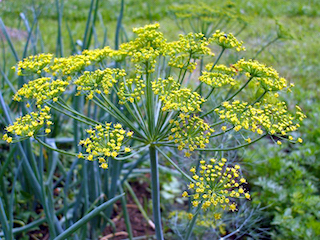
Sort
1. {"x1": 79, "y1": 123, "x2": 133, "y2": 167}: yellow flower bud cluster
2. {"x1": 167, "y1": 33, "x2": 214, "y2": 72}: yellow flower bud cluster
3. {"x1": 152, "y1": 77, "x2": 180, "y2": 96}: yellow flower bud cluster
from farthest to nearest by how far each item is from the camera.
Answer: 1. {"x1": 167, "y1": 33, "x2": 214, "y2": 72}: yellow flower bud cluster
2. {"x1": 152, "y1": 77, "x2": 180, "y2": 96}: yellow flower bud cluster
3. {"x1": 79, "y1": 123, "x2": 133, "y2": 167}: yellow flower bud cluster

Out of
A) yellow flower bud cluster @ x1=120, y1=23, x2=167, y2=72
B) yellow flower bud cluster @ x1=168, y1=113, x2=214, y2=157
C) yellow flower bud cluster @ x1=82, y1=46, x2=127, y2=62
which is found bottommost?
yellow flower bud cluster @ x1=168, y1=113, x2=214, y2=157

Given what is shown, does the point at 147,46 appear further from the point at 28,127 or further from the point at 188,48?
the point at 28,127

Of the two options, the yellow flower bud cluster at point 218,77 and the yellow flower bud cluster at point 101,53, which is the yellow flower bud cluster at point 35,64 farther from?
the yellow flower bud cluster at point 218,77

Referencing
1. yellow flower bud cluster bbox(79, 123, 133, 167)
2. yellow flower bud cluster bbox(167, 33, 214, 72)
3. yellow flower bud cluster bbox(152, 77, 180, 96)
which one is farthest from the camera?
yellow flower bud cluster bbox(167, 33, 214, 72)

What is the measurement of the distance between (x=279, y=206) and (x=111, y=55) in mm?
1375

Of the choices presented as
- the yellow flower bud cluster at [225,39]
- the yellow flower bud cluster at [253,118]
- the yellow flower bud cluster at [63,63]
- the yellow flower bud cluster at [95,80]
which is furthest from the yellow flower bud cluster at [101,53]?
the yellow flower bud cluster at [253,118]

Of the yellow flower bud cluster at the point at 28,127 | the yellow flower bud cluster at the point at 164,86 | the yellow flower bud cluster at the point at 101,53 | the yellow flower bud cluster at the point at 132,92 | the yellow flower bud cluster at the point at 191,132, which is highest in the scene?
the yellow flower bud cluster at the point at 101,53

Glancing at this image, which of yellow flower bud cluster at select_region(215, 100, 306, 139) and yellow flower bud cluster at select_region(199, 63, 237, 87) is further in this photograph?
yellow flower bud cluster at select_region(199, 63, 237, 87)

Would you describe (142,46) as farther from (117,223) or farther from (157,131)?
(117,223)

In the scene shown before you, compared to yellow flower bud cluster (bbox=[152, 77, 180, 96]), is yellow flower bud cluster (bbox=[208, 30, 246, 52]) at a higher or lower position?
higher

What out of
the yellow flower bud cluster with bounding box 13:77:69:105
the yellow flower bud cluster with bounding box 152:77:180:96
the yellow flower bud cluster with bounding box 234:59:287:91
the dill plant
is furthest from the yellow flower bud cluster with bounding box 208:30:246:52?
the yellow flower bud cluster with bounding box 13:77:69:105

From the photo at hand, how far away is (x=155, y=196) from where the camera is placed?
46.5 inches

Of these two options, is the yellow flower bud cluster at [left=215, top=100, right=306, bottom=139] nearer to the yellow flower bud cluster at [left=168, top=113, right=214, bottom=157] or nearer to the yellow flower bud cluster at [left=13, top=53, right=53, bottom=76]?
the yellow flower bud cluster at [left=168, top=113, right=214, bottom=157]

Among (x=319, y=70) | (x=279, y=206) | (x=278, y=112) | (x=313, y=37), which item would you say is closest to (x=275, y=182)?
(x=279, y=206)
